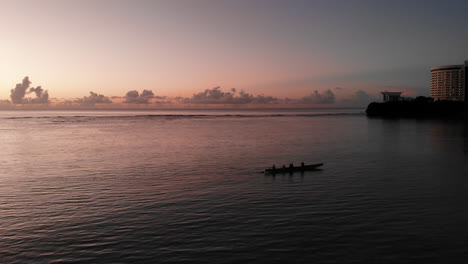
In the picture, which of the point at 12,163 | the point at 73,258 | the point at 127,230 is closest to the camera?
the point at 73,258

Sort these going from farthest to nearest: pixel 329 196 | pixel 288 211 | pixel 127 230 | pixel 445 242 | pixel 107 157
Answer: pixel 107 157 < pixel 329 196 < pixel 288 211 < pixel 127 230 < pixel 445 242

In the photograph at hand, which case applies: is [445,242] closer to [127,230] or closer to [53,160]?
[127,230]

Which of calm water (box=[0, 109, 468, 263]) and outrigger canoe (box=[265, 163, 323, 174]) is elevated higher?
outrigger canoe (box=[265, 163, 323, 174])

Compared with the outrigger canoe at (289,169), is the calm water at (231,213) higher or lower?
lower

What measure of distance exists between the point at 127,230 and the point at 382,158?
56.8 metres

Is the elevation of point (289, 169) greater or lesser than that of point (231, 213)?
greater

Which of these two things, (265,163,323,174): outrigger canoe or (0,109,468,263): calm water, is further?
(265,163,323,174): outrigger canoe

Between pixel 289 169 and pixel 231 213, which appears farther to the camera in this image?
pixel 289 169

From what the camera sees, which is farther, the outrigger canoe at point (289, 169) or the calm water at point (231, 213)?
the outrigger canoe at point (289, 169)

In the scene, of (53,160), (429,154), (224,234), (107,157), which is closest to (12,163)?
(53,160)

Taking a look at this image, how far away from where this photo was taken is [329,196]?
126 ft

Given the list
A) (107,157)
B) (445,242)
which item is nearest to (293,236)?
(445,242)

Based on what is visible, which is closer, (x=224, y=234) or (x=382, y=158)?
(x=224, y=234)

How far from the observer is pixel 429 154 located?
7600 centimetres
